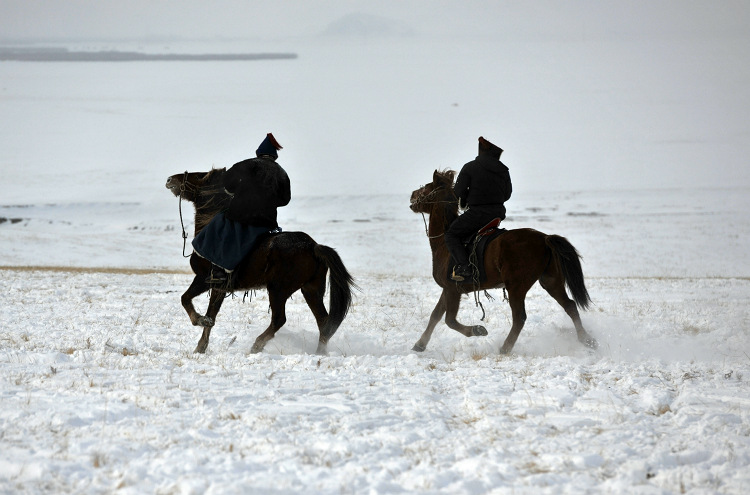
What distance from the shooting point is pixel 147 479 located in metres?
4.19

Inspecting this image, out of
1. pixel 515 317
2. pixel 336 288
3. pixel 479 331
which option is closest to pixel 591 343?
pixel 515 317

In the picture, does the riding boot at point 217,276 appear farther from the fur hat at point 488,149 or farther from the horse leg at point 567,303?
the horse leg at point 567,303

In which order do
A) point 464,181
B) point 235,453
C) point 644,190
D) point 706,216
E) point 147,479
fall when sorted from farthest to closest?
point 644,190, point 706,216, point 464,181, point 235,453, point 147,479

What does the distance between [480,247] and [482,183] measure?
2.95ft

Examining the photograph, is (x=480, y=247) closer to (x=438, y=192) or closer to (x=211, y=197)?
(x=438, y=192)

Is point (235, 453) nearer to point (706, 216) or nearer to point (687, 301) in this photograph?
point (687, 301)

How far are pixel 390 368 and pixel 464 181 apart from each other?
10.9 ft

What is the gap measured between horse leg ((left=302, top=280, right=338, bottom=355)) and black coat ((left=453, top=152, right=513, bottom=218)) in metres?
2.32

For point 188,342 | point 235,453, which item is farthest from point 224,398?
point 188,342

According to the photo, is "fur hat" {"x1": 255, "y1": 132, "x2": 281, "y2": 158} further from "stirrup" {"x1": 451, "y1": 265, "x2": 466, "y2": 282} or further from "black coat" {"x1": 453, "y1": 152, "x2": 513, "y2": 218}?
"stirrup" {"x1": 451, "y1": 265, "x2": 466, "y2": 282}

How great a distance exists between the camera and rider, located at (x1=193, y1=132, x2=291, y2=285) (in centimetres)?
865

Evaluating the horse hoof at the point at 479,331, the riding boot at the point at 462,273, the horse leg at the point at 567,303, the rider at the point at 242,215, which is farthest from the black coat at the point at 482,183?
the rider at the point at 242,215

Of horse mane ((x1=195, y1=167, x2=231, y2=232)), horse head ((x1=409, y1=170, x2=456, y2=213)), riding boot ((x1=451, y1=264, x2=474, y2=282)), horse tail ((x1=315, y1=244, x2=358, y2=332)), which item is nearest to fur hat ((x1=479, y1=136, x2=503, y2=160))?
horse head ((x1=409, y1=170, x2=456, y2=213))

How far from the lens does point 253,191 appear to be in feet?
29.2
